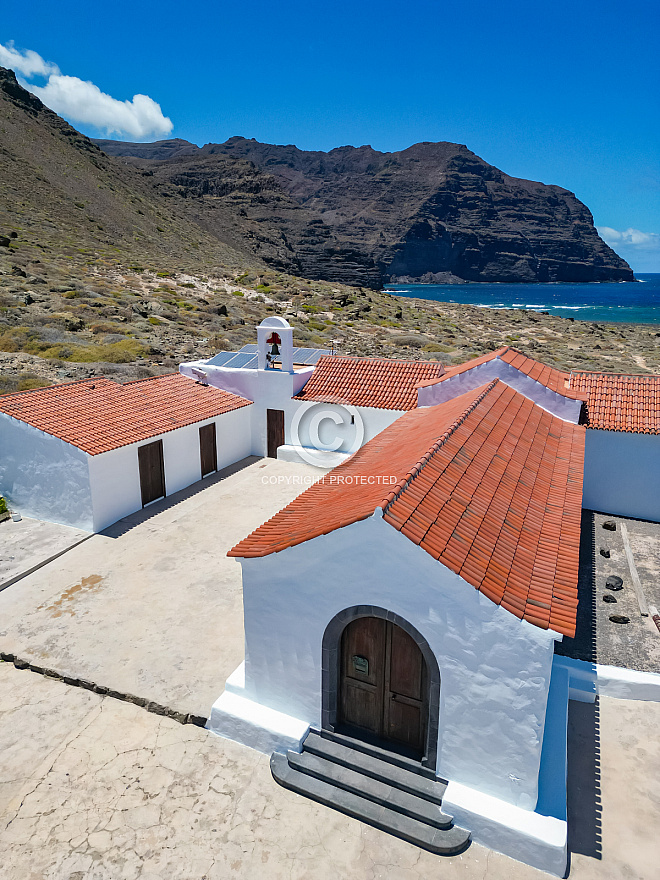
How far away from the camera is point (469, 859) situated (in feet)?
19.8

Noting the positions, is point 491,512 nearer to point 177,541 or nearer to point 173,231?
point 177,541

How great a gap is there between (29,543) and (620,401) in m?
16.2

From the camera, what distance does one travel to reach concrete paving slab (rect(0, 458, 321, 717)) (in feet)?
29.5

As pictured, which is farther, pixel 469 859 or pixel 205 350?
pixel 205 350

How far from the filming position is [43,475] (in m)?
13.8

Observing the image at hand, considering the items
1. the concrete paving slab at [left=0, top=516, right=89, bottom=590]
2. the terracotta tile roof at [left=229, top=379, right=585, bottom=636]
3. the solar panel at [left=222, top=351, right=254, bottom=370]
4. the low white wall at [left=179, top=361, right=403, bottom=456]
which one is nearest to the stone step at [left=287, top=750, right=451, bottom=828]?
the terracotta tile roof at [left=229, top=379, right=585, bottom=636]

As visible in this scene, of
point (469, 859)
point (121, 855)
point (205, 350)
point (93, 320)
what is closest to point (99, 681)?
point (121, 855)

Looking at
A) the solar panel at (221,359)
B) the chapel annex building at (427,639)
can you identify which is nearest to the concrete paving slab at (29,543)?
the chapel annex building at (427,639)

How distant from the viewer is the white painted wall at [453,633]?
229 inches

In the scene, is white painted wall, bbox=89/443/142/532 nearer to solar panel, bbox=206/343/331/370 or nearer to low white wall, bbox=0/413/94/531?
low white wall, bbox=0/413/94/531

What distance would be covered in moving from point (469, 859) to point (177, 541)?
373 inches

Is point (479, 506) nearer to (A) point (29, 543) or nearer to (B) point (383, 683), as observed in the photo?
(B) point (383, 683)

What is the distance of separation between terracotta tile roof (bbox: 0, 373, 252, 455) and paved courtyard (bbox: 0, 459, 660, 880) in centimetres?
418

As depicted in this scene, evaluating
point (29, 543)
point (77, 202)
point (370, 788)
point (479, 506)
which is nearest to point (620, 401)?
point (479, 506)
